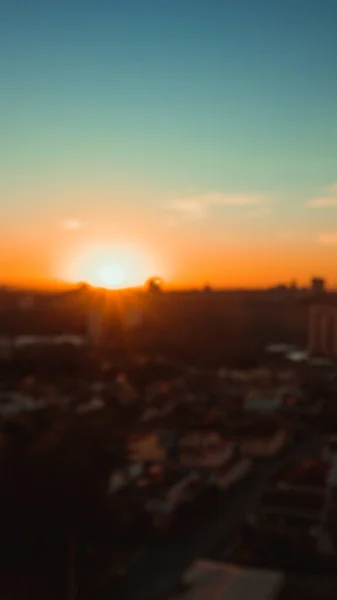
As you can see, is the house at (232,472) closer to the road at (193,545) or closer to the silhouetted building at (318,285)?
the road at (193,545)

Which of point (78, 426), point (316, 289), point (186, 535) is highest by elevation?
point (316, 289)

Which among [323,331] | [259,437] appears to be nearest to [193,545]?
[259,437]

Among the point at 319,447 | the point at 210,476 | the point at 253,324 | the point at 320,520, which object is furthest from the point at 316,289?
the point at 320,520

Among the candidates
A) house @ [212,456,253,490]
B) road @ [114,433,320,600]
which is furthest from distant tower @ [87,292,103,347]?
road @ [114,433,320,600]

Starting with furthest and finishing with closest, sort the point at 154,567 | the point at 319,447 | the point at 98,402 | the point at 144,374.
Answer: the point at 144,374, the point at 98,402, the point at 319,447, the point at 154,567

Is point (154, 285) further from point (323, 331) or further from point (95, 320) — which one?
point (323, 331)

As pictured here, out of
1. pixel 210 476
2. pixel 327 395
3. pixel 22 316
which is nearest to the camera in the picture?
pixel 210 476

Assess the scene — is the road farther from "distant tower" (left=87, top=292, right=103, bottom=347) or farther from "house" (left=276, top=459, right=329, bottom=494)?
"distant tower" (left=87, top=292, right=103, bottom=347)

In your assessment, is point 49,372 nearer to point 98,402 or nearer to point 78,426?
point 98,402
